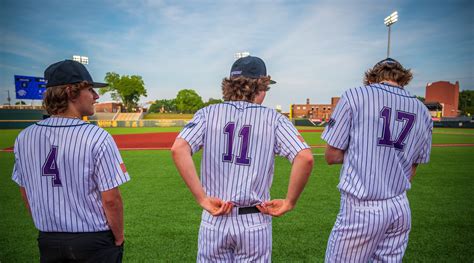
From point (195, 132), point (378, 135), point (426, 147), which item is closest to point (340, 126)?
point (378, 135)

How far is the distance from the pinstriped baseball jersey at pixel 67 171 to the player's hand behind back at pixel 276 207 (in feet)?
3.02

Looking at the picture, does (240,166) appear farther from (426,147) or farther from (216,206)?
(426,147)

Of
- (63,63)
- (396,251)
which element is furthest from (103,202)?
(396,251)

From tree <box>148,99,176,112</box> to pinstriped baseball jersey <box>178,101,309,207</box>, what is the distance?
102996mm

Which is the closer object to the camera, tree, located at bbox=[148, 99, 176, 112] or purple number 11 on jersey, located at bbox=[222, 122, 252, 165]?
purple number 11 on jersey, located at bbox=[222, 122, 252, 165]

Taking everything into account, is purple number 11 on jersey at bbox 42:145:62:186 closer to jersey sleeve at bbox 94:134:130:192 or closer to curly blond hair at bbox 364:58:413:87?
jersey sleeve at bbox 94:134:130:192

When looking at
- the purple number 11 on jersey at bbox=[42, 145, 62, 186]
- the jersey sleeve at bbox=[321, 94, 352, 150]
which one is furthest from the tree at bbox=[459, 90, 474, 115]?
the purple number 11 on jersey at bbox=[42, 145, 62, 186]

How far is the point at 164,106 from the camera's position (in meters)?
111

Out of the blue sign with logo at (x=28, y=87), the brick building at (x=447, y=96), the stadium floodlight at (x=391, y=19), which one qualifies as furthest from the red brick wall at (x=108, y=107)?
the brick building at (x=447, y=96)

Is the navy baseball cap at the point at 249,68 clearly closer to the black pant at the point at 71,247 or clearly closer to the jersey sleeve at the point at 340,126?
the jersey sleeve at the point at 340,126

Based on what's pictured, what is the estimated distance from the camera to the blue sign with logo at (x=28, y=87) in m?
19.1

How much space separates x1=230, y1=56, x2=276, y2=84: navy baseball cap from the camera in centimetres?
175

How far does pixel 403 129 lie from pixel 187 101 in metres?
93.5

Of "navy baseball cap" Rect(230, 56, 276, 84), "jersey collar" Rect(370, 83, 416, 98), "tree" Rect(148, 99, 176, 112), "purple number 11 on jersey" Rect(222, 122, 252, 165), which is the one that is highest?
"tree" Rect(148, 99, 176, 112)
